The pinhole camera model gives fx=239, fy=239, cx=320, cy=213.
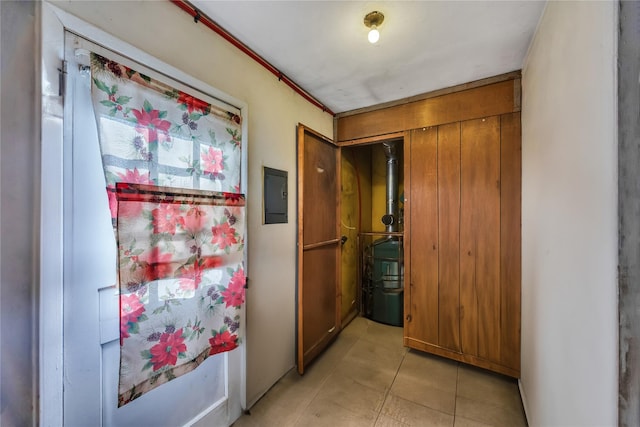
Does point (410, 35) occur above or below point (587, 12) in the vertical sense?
above

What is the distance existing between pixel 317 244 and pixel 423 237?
3.30ft

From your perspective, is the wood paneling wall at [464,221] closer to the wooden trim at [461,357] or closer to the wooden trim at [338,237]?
the wooden trim at [461,357]

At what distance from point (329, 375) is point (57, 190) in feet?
6.94

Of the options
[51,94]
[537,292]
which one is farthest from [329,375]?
[51,94]

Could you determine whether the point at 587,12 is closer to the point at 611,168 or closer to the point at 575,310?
the point at 611,168

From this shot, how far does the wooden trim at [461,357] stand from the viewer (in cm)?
191

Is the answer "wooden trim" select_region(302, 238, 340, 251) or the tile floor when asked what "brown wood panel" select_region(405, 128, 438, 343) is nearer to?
the tile floor

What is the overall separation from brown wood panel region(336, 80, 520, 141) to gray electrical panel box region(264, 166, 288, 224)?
111 cm

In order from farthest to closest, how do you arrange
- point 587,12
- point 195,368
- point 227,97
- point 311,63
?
point 311,63
point 227,97
point 195,368
point 587,12

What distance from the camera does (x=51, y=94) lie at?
0.83 metres

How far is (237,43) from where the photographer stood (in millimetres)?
1508

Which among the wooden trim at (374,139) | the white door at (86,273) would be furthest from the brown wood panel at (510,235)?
the white door at (86,273)

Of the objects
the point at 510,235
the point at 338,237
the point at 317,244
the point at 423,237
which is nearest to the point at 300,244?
the point at 317,244

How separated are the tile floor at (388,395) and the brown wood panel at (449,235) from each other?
0.30 meters
